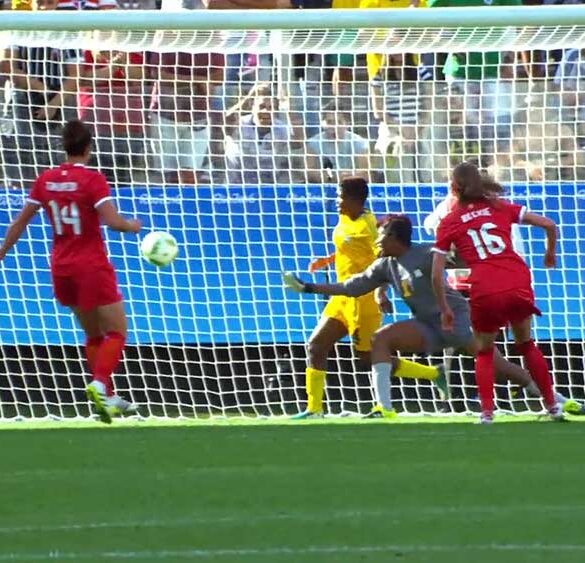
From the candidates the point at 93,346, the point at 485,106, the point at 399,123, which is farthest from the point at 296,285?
the point at 485,106

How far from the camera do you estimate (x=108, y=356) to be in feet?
38.4

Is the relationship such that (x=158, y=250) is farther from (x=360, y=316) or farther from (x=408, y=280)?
(x=360, y=316)

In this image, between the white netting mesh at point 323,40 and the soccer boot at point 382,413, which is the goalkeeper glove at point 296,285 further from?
the white netting mesh at point 323,40

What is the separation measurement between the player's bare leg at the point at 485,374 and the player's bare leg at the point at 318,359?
6.71 feet

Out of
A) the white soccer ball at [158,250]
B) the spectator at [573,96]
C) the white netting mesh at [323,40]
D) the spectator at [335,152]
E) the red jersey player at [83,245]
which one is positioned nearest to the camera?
the red jersey player at [83,245]

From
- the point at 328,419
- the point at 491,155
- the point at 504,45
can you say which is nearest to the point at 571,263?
the point at 491,155

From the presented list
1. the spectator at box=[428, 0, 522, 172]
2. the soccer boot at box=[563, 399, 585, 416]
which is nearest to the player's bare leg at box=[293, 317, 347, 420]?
the soccer boot at box=[563, 399, 585, 416]

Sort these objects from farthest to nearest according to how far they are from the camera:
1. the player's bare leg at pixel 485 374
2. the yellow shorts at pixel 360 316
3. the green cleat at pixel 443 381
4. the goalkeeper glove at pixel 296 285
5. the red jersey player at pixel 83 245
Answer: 1. the green cleat at pixel 443 381
2. the yellow shorts at pixel 360 316
3. the goalkeeper glove at pixel 296 285
4. the red jersey player at pixel 83 245
5. the player's bare leg at pixel 485 374

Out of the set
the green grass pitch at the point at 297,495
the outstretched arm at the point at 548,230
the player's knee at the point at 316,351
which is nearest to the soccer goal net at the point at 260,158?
the player's knee at the point at 316,351

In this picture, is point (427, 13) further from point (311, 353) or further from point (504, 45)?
point (311, 353)

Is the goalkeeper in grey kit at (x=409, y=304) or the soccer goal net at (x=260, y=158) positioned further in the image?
the soccer goal net at (x=260, y=158)

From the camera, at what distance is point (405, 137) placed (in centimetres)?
1444

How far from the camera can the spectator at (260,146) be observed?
14500 mm

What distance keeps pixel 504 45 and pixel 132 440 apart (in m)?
5.02
